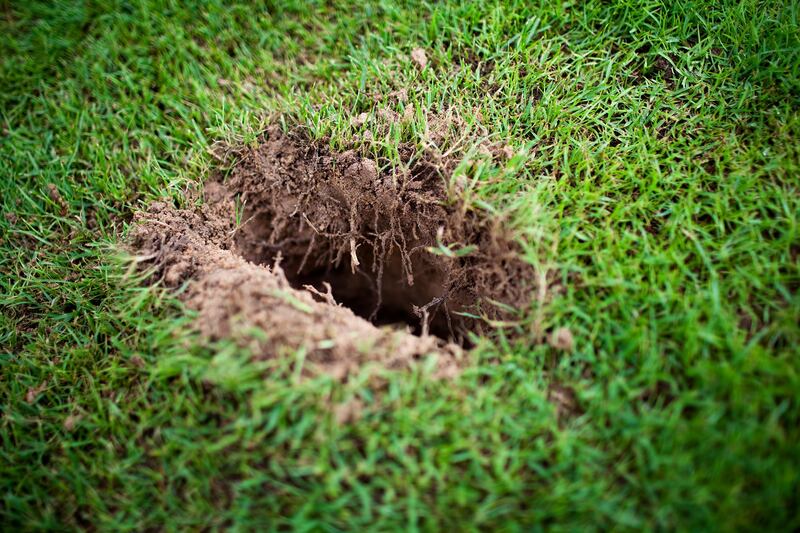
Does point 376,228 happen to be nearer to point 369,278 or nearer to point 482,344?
point 369,278

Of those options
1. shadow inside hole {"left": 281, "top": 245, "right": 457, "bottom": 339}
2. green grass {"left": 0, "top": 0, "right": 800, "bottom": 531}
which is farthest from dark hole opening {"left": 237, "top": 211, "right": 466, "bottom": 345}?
green grass {"left": 0, "top": 0, "right": 800, "bottom": 531}

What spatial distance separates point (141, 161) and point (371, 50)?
1093 millimetres

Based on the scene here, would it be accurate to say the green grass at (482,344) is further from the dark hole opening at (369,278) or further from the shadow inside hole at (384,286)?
the shadow inside hole at (384,286)

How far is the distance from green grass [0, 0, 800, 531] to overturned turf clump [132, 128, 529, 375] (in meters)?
0.09

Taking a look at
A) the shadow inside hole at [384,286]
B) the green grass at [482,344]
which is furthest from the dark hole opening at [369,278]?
the green grass at [482,344]

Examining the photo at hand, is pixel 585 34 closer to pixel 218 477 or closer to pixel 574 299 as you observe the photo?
pixel 574 299

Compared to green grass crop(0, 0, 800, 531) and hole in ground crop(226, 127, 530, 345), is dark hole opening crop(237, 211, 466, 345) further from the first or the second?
green grass crop(0, 0, 800, 531)

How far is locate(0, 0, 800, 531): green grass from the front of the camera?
1.48m

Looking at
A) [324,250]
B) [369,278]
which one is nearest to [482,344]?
[369,278]

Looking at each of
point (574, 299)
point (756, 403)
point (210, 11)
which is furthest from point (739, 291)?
point (210, 11)

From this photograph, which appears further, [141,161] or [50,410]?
[141,161]

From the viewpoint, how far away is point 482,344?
5.48 ft

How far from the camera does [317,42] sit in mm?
2428

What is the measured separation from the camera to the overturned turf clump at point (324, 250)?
1.64 m
